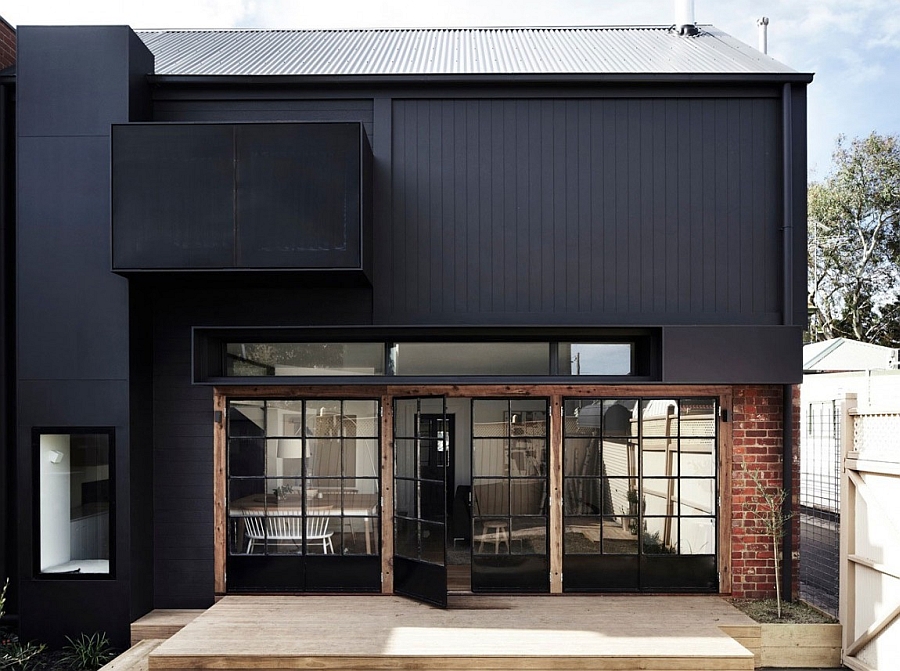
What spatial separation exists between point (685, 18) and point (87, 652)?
9256 millimetres

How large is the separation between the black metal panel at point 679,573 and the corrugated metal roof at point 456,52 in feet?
14.8

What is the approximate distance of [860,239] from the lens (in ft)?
64.4

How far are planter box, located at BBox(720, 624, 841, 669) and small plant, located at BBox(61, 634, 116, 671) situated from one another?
5.51 metres

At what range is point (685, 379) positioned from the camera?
594 cm

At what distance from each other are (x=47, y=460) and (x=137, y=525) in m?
0.98

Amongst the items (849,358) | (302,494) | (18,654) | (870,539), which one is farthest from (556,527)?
(849,358)

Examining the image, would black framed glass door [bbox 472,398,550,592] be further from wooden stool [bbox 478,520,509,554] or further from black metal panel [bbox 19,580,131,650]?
black metal panel [bbox 19,580,131,650]

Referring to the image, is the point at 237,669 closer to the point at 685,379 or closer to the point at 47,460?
the point at 47,460

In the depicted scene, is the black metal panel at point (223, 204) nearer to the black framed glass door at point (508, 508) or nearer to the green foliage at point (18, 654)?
the black framed glass door at point (508, 508)

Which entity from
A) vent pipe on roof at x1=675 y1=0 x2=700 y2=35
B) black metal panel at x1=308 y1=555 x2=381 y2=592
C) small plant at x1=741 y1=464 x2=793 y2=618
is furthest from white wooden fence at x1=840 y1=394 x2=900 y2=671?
vent pipe on roof at x1=675 y1=0 x2=700 y2=35

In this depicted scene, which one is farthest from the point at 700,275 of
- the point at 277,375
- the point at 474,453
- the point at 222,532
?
the point at 222,532

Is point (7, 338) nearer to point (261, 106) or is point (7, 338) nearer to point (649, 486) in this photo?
point (261, 106)

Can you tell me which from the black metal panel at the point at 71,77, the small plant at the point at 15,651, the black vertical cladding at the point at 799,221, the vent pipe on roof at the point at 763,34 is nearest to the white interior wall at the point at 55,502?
the small plant at the point at 15,651

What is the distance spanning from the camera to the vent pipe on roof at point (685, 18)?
8367 mm
